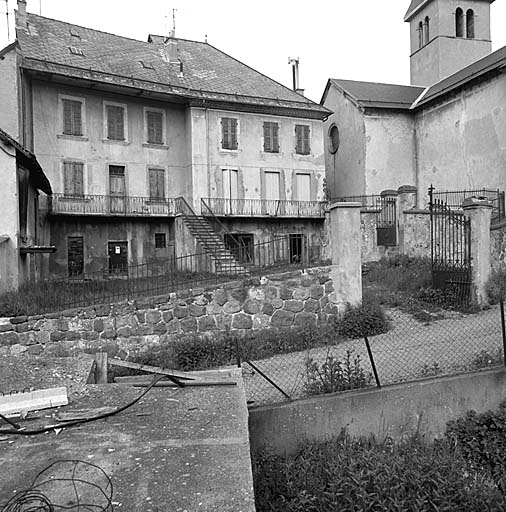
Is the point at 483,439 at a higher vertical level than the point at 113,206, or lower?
lower

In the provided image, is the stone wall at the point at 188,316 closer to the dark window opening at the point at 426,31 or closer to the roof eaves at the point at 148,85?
the roof eaves at the point at 148,85

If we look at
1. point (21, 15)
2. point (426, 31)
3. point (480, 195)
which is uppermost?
point (426, 31)

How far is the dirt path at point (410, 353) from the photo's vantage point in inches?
294

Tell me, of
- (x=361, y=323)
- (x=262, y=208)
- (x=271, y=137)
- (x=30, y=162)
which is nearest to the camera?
(x=361, y=323)

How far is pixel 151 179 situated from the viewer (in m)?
23.4

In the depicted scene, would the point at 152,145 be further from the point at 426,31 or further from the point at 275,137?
the point at 426,31

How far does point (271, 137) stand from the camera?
993 inches

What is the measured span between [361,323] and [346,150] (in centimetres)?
1920

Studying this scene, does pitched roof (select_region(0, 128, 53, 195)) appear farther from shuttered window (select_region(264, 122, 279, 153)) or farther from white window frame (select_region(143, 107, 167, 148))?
shuttered window (select_region(264, 122, 279, 153))

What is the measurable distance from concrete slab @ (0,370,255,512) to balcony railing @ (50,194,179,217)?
17925mm

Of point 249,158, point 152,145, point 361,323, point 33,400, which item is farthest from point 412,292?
point 152,145

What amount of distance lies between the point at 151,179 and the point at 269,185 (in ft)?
19.6

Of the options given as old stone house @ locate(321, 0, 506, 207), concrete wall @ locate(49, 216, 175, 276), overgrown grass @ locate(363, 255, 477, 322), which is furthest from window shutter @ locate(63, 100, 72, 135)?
old stone house @ locate(321, 0, 506, 207)

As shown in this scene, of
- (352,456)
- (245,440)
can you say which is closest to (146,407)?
(245,440)
